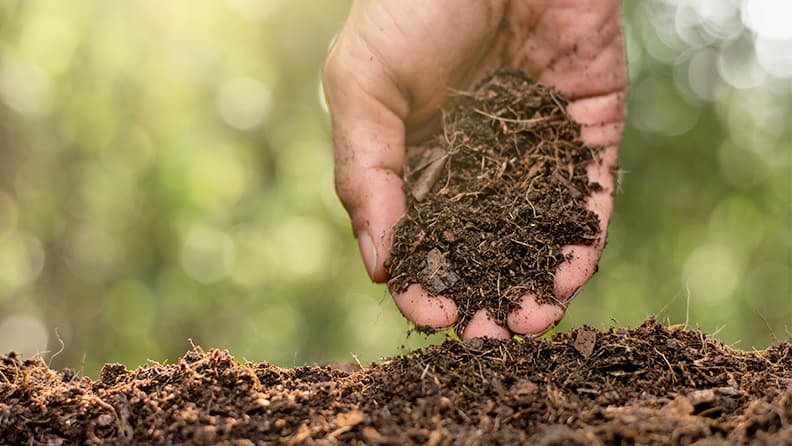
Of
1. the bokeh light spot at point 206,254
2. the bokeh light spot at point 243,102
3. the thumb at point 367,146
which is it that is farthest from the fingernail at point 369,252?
the bokeh light spot at point 243,102

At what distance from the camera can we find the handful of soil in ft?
7.66

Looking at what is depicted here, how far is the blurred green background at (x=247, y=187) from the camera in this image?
622 cm

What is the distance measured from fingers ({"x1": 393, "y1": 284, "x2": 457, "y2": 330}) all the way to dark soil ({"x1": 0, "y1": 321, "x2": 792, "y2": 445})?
0.23 m

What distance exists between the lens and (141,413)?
178 cm

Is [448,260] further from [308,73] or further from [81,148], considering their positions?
[308,73]

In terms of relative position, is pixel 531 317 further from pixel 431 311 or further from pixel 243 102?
pixel 243 102

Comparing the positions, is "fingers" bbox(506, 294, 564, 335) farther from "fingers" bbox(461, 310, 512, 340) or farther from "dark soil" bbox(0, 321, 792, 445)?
"dark soil" bbox(0, 321, 792, 445)

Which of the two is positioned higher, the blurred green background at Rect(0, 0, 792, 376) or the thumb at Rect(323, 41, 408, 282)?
the blurred green background at Rect(0, 0, 792, 376)

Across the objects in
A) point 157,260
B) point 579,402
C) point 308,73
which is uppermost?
point 308,73

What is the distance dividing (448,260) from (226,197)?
474 centimetres

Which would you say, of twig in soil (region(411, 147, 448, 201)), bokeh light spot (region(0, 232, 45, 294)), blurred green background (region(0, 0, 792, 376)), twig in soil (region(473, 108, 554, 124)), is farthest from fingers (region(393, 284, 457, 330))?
bokeh light spot (region(0, 232, 45, 294))

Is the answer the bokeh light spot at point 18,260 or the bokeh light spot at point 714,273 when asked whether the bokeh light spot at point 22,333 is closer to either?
the bokeh light spot at point 18,260

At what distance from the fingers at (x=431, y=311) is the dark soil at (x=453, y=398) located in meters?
0.23

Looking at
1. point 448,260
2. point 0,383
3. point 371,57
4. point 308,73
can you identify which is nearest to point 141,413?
point 0,383
